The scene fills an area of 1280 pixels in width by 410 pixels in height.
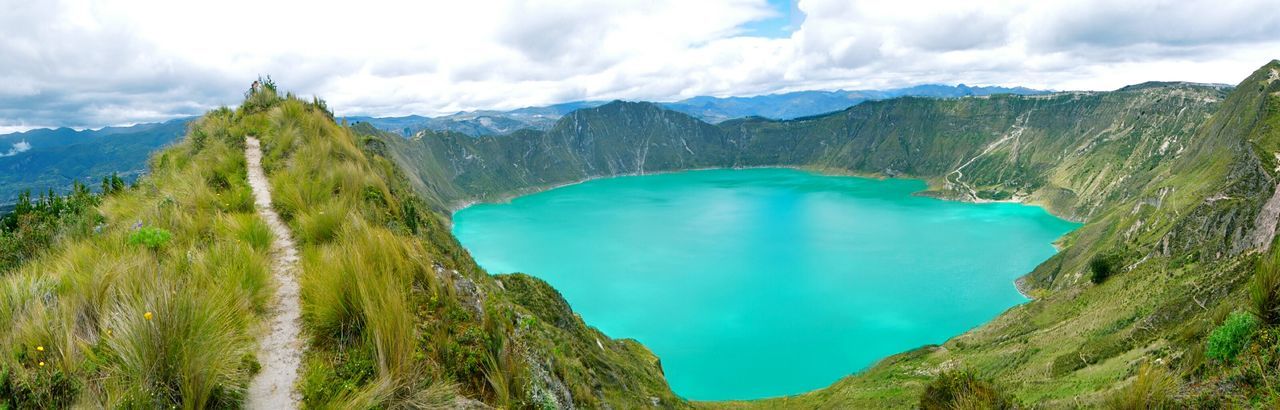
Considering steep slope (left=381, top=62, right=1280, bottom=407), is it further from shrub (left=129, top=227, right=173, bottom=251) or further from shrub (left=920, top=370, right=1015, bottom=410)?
shrub (left=129, top=227, right=173, bottom=251)

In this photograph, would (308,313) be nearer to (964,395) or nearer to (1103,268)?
(964,395)

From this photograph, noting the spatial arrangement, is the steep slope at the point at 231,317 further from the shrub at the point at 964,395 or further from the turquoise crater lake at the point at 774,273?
the turquoise crater lake at the point at 774,273

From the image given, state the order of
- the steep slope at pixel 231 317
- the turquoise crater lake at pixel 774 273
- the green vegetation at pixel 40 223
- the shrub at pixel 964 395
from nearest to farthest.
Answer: the steep slope at pixel 231 317
the green vegetation at pixel 40 223
the shrub at pixel 964 395
the turquoise crater lake at pixel 774 273

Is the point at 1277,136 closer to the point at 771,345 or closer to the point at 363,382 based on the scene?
the point at 771,345

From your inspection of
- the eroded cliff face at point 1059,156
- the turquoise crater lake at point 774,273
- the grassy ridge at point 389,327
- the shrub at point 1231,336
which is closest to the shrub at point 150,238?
the grassy ridge at point 389,327

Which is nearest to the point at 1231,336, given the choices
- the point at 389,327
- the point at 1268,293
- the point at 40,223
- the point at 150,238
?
the point at 1268,293

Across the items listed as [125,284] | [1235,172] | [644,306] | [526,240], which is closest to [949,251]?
[1235,172]
